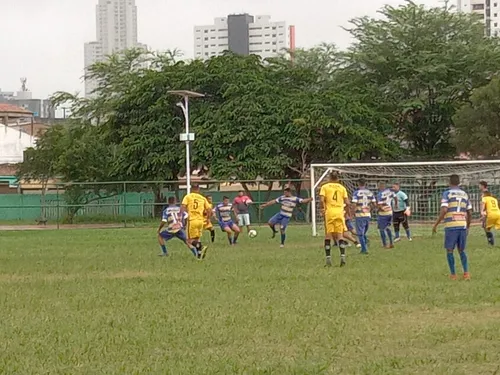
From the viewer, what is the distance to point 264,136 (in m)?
47.8

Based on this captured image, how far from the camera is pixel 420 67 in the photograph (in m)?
49.8

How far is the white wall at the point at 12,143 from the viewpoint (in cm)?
7940

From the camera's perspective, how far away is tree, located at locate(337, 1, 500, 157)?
5019 cm

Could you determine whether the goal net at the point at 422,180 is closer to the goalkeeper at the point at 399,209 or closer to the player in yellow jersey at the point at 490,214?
the goalkeeper at the point at 399,209

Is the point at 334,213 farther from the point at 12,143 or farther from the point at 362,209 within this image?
the point at 12,143

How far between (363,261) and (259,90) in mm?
30178

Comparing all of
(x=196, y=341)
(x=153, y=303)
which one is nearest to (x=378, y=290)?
(x=153, y=303)

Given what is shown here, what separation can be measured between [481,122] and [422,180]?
10779mm

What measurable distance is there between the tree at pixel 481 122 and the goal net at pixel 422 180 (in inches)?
353

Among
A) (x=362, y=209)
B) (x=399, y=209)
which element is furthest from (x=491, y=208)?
(x=362, y=209)

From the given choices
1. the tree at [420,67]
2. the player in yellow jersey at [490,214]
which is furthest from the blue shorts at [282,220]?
the tree at [420,67]

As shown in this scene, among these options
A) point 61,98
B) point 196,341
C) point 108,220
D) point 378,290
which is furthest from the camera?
point 61,98

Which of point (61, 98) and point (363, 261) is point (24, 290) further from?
point (61, 98)

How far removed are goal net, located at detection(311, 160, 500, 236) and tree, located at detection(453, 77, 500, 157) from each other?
29.4 ft
